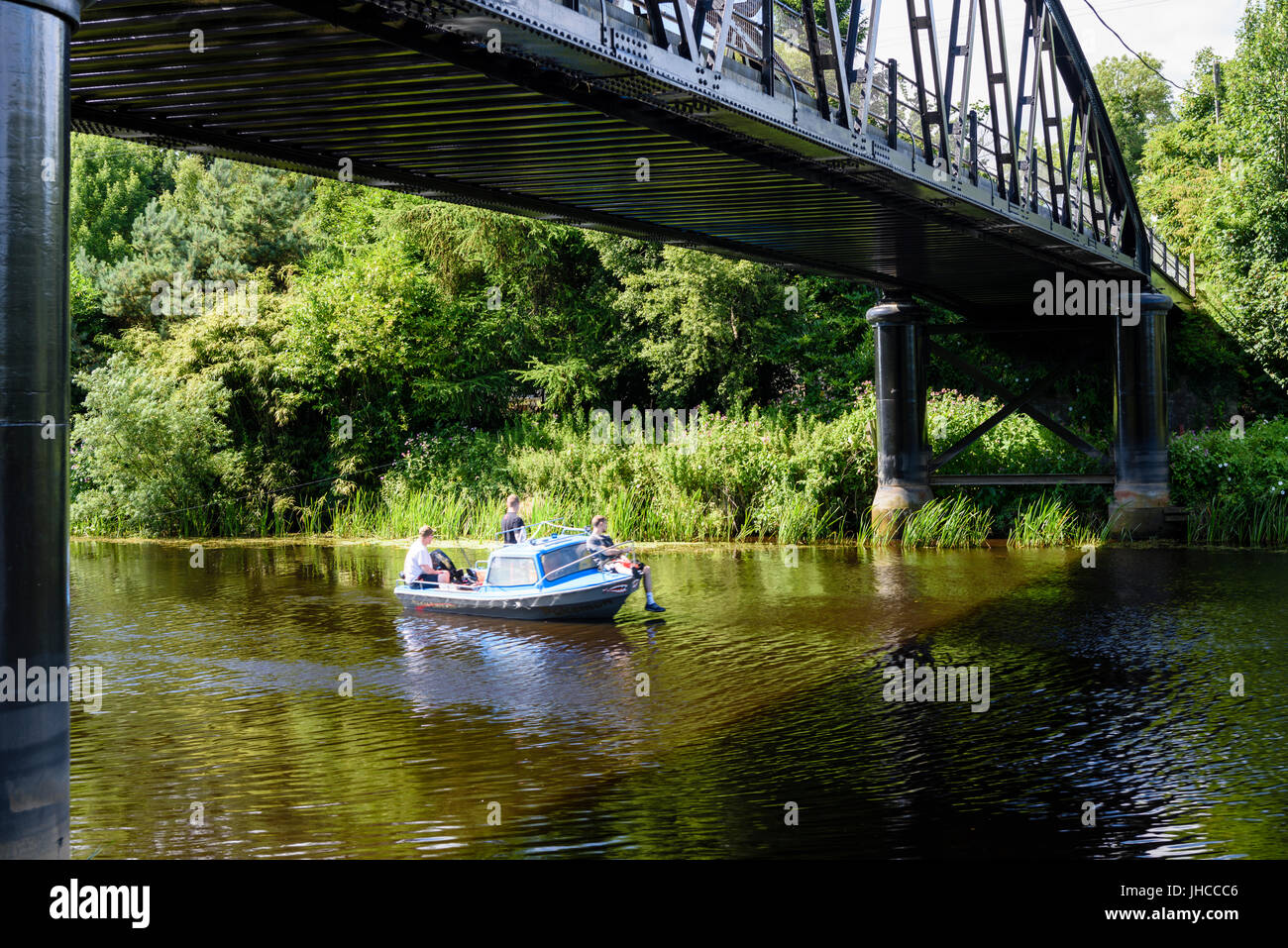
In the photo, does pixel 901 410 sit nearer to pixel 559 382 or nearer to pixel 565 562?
pixel 559 382

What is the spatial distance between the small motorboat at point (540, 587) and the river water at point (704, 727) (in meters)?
0.39

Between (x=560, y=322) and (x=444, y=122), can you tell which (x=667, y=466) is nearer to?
(x=560, y=322)

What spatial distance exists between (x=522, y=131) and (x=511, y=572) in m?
6.49

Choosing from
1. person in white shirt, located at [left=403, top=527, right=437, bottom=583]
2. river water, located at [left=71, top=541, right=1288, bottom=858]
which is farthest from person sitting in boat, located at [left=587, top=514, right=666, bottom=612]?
person in white shirt, located at [left=403, top=527, right=437, bottom=583]

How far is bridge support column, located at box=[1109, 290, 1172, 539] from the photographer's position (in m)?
24.2

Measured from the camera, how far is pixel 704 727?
34.6 ft

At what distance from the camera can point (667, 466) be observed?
2659cm

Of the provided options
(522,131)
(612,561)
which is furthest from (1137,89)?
(522,131)

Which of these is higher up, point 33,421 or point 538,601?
point 33,421

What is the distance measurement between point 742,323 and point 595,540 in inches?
669

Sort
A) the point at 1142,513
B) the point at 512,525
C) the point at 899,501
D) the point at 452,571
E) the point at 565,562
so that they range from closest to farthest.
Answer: the point at 565,562
the point at 452,571
the point at 512,525
the point at 1142,513
the point at 899,501

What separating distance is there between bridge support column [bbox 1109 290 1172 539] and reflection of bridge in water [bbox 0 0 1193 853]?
1.92 m

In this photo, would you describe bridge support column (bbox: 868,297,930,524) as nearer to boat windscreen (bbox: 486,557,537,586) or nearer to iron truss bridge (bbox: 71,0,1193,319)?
iron truss bridge (bbox: 71,0,1193,319)
